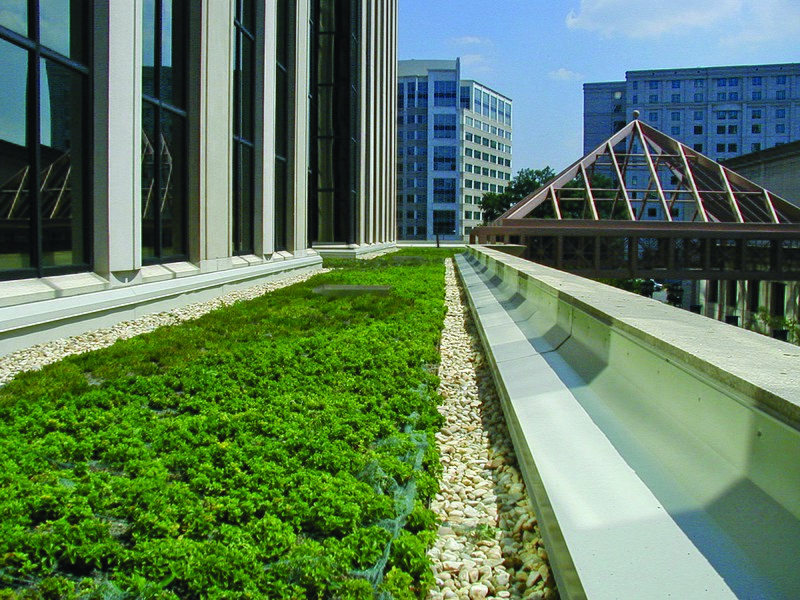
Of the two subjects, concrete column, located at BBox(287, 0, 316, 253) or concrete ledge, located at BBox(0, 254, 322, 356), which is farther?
concrete column, located at BBox(287, 0, 316, 253)

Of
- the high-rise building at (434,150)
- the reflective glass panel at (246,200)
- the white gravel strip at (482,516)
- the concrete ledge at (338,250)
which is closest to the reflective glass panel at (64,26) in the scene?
the white gravel strip at (482,516)

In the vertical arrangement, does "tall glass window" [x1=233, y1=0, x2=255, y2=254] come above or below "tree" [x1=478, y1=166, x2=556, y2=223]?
below

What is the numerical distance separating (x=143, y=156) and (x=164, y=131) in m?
1.03

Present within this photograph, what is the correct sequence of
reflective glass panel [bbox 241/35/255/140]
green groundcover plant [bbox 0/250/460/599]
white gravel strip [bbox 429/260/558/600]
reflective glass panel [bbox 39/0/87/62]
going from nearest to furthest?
green groundcover plant [bbox 0/250/460/599], white gravel strip [bbox 429/260/558/600], reflective glass panel [bbox 39/0/87/62], reflective glass panel [bbox 241/35/255/140]

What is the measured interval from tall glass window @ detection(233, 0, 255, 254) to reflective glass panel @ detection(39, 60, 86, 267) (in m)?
7.29

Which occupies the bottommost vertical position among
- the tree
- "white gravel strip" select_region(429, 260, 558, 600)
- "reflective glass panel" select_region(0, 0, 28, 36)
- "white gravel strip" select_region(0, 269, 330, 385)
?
"white gravel strip" select_region(429, 260, 558, 600)

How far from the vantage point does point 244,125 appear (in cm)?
1847

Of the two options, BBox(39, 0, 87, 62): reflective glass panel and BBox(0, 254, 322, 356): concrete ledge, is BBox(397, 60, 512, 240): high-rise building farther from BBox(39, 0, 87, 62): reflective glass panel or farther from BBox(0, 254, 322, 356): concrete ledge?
BBox(39, 0, 87, 62): reflective glass panel

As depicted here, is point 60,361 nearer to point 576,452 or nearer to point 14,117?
point 14,117

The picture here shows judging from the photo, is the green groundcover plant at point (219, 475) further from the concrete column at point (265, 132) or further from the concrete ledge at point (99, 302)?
the concrete column at point (265, 132)

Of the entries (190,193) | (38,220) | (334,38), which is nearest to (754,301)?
(334,38)

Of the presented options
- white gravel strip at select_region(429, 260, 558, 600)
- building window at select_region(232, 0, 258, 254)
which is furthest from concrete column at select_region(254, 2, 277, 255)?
white gravel strip at select_region(429, 260, 558, 600)

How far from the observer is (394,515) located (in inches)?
141

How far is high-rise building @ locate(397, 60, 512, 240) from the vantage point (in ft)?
475
